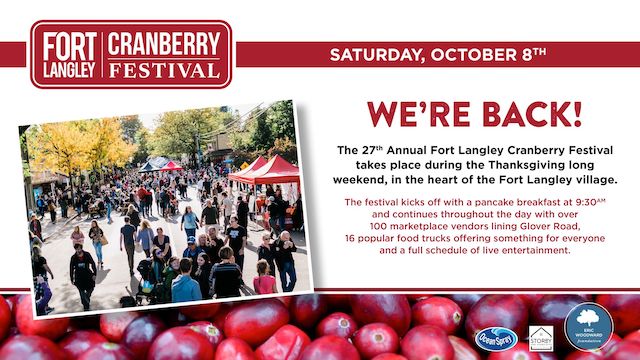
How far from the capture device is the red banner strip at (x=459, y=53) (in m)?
2.51

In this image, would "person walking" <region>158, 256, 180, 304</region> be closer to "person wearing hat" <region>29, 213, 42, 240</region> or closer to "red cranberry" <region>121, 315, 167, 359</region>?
"red cranberry" <region>121, 315, 167, 359</region>

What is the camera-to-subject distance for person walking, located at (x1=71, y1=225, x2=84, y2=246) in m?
2.50

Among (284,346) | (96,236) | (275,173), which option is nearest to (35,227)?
(96,236)

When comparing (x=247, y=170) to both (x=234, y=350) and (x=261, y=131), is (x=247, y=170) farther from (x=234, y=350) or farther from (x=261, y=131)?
(x=234, y=350)

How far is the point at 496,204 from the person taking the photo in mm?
2551

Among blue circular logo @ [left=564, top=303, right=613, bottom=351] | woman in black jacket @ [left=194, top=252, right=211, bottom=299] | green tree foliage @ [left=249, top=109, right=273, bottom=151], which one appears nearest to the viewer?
green tree foliage @ [left=249, top=109, right=273, bottom=151]

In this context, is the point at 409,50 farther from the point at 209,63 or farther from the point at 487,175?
the point at 209,63

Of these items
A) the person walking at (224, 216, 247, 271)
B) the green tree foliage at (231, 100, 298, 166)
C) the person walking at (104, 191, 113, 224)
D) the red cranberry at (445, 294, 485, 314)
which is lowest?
the red cranberry at (445, 294, 485, 314)

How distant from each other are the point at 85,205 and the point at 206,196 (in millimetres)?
555

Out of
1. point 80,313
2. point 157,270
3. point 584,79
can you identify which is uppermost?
point 584,79

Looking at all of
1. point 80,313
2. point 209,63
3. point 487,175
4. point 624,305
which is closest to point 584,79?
point 487,175

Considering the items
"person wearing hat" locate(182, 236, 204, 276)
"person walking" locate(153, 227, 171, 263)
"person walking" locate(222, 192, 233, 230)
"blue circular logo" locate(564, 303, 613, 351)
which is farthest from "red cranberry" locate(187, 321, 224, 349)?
"blue circular logo" locate(564, 303, 613, 351)

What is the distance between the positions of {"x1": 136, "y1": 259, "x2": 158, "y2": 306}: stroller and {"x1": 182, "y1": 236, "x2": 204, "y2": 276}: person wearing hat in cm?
17

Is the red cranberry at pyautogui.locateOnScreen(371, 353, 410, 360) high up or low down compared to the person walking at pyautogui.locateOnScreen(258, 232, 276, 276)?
down
